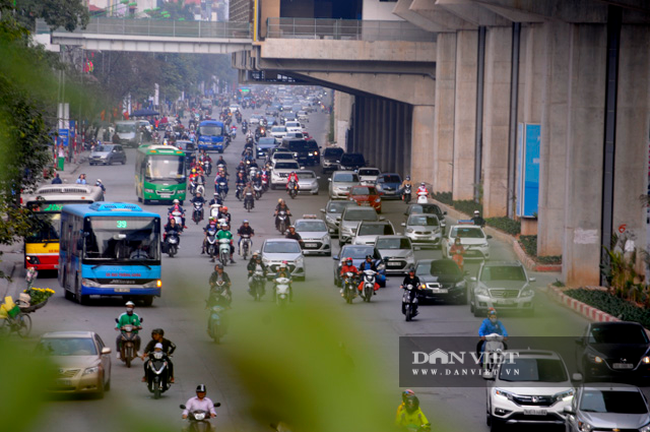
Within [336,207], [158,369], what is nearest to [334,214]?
[336,207]

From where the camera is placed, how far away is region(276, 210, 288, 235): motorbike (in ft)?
163

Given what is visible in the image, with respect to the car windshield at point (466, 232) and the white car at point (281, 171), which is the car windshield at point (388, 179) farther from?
the car windshield at point (466, 232)

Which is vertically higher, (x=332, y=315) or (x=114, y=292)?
(x=332, y=315)

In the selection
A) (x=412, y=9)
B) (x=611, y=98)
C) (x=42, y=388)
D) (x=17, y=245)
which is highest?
(x=412, y=9)

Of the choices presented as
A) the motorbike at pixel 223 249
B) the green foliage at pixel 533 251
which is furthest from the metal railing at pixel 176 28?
the motorbike at pixel 223 249

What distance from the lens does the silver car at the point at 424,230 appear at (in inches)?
1848

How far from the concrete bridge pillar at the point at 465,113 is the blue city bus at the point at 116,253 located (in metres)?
34.1

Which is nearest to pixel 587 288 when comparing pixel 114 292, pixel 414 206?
pixel 114 292

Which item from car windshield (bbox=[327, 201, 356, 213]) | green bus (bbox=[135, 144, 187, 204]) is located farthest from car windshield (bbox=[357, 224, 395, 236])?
green bus (bbox=[135, 144, 187, 204])

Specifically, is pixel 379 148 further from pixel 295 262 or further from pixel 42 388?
pixel 42 388

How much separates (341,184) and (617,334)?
142 ft

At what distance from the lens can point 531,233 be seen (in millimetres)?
47375

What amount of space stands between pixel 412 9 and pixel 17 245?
26976mm

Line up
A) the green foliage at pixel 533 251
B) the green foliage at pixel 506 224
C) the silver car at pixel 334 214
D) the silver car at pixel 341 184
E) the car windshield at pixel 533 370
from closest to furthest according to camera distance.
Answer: the car windshield at pixel 533 370, the green foliage at pixel 533 251, the green foliage at pixel 506 224, the silver car at pixel 334 214, the silver car at pixel 341 184
